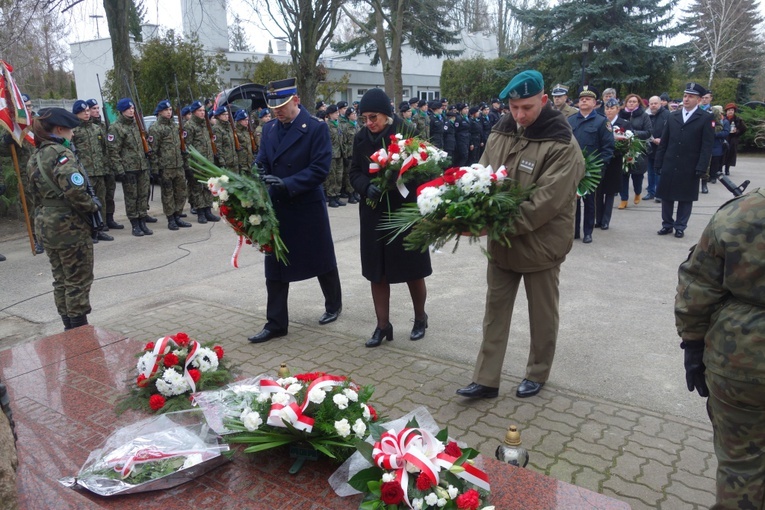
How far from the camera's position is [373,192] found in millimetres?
4727

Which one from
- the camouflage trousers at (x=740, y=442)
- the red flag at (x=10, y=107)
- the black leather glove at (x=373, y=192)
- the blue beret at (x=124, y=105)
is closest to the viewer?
the camouflage trousers at (x=740, y=442)

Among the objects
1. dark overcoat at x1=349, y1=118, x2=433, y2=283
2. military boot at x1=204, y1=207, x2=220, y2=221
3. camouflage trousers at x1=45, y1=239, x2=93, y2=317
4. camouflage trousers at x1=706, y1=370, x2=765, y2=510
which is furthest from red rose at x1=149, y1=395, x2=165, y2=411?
military boot at x1=204, y1=207, x2=220, y2=221

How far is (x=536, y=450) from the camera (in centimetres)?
351

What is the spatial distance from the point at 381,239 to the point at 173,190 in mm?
7035

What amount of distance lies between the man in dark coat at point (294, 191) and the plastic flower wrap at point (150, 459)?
2.43 m

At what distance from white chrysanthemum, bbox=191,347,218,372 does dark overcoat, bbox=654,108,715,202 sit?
787 centimetres

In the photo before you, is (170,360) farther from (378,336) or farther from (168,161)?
(168,161)

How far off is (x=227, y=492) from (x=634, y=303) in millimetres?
4929

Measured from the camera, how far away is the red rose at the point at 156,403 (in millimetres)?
3207

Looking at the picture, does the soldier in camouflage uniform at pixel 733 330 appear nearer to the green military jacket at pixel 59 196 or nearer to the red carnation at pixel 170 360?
the red carnation at pixel 170 360

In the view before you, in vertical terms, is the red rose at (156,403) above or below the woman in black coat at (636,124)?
below

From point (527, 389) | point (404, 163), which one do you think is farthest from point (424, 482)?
point (404, 163)

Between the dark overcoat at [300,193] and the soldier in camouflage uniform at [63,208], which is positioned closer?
the soldier in camouflage uniform at [63,208]

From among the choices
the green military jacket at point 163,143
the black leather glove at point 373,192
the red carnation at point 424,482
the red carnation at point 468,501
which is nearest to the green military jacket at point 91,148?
the green military jacket at point 163,143
